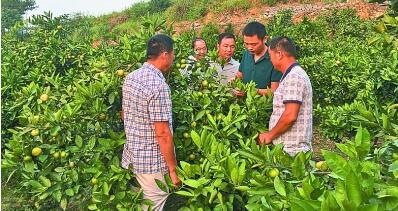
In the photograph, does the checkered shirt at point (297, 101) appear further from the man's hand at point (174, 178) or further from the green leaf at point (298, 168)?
the green leaf at point (298, 168)

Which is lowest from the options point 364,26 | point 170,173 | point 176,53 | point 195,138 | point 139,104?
point 170,173

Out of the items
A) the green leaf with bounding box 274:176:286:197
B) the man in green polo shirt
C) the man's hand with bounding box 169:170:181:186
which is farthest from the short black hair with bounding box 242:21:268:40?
the green leaf with bounding box 274:176:286:197

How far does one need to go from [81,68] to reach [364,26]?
9.74 m

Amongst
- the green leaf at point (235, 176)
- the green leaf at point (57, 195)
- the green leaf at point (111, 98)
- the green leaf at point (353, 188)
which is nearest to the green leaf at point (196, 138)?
the green leaf at point (235, 176)

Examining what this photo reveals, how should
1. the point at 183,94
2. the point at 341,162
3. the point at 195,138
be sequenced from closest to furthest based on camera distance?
1. the point at 341,162
2. the point at 195,138
3. the point at 183,94

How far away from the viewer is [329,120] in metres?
4.77

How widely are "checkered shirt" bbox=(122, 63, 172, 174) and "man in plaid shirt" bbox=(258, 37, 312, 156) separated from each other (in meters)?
0.61

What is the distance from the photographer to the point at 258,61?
3.70 meters

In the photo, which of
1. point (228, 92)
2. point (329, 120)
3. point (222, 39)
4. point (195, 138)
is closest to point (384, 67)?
point (329, 120)

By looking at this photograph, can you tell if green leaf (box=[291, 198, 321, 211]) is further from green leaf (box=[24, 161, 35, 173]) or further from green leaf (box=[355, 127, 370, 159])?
green leaf (box=[24, 161, 35, 173])

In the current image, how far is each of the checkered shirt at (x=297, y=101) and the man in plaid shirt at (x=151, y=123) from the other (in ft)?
2.18

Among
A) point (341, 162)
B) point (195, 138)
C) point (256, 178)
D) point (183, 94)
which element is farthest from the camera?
point (183, 94)

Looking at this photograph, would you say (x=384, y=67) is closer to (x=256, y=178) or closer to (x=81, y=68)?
(x=81, y=68)

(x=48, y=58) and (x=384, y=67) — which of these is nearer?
(x=384, y=67)
